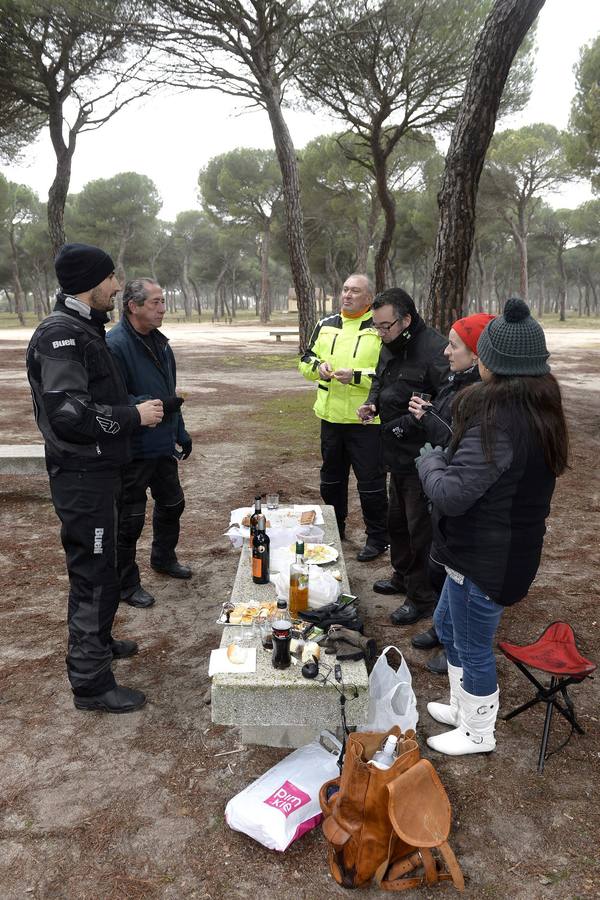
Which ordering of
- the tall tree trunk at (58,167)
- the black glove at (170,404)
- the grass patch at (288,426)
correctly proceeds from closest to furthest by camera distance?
the black glove at (170,404)
the grass patch at (288,426)
the tall tree trunk at (58,167)

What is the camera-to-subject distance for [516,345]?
226 cm

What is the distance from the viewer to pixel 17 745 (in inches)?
110

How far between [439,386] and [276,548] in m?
1.43

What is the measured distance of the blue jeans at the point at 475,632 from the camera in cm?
254

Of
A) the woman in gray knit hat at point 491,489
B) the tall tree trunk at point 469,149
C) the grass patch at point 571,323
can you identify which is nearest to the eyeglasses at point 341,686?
the woman in gray knit hat at point 491,489

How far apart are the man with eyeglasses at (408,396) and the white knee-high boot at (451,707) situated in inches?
37.9

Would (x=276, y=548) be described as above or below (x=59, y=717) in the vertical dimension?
above

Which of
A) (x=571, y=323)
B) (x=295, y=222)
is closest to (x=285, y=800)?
(x=295, y=222)

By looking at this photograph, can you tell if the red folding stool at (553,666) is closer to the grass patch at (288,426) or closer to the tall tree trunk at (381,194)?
the grass patch at (288,426)

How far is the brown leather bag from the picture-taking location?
2.03m

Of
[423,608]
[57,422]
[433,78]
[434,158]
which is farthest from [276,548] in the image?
[434,158]

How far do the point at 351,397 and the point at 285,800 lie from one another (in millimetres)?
2970

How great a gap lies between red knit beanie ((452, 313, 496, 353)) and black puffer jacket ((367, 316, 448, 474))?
78 cm

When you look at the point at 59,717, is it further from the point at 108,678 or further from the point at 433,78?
the point at 433,78
